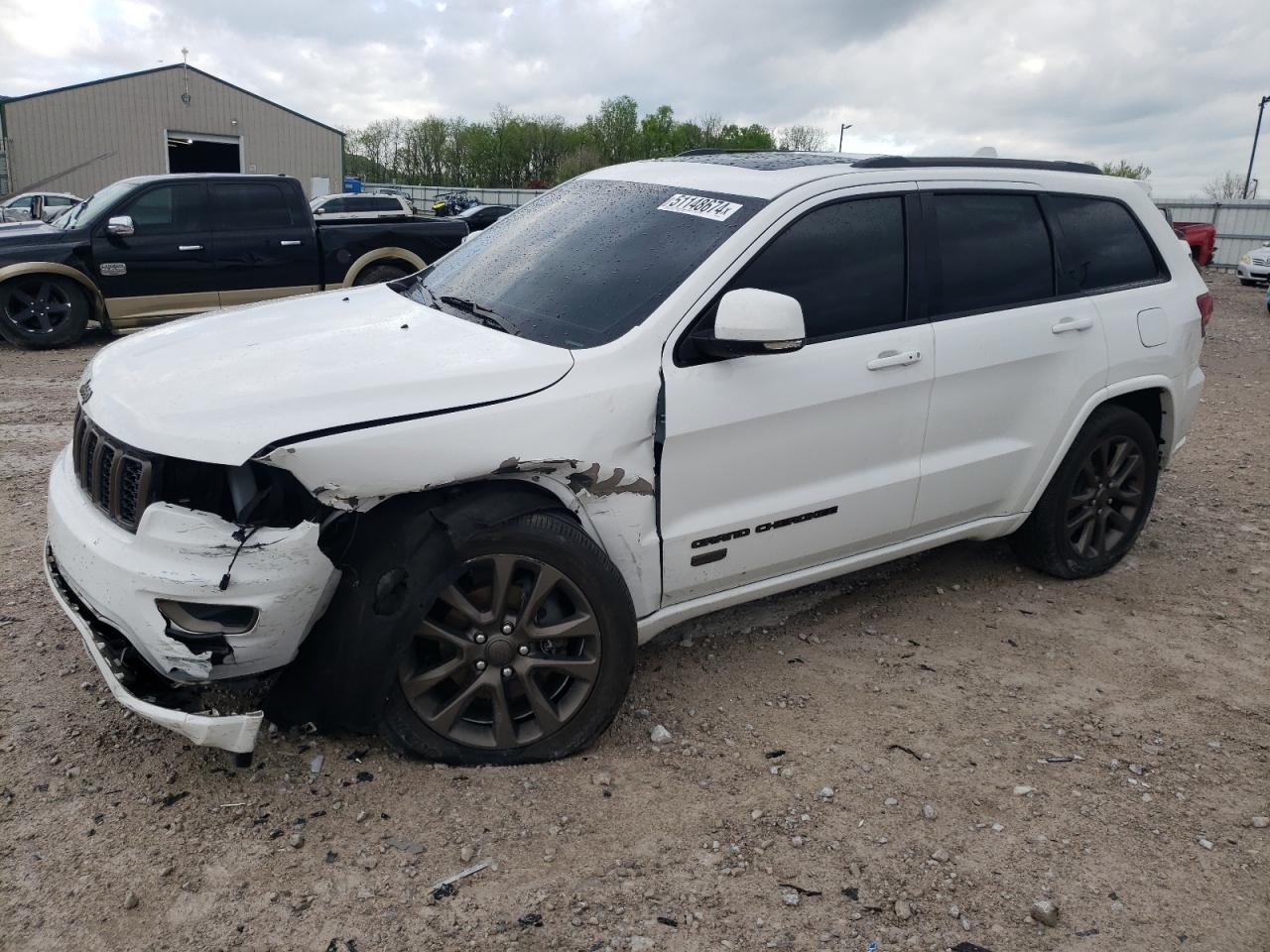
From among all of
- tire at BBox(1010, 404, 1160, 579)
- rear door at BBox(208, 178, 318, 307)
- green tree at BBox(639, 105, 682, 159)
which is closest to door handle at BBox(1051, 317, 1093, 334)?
tire at BBox(1010, 404, 1160, 579)

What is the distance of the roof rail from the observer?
12.6 feet

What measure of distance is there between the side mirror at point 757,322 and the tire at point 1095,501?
196 centimetres

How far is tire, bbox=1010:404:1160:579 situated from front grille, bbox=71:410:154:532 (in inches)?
141

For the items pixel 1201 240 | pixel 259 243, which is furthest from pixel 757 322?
pixel 1201 240

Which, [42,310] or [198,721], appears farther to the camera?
[42,310]

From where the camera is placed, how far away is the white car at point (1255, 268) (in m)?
22.0

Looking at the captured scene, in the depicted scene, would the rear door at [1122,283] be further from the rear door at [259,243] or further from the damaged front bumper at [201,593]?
the rear door at [259,243]

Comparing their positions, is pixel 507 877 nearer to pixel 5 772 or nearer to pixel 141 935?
pixel 141 935

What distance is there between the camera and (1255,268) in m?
22.2

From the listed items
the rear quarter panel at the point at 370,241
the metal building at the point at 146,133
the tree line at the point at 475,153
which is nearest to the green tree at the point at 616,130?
the tree line at the point at 475,153

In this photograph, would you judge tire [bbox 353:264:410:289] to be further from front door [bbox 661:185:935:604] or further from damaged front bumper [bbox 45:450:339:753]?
damaged front bumper [bbox 45:450:339:753]

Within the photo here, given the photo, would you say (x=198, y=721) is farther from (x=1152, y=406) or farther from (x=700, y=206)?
(x=1152, y=406)

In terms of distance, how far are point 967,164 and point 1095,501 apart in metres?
1.66

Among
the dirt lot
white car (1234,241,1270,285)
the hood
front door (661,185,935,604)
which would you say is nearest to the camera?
the dirt lot
